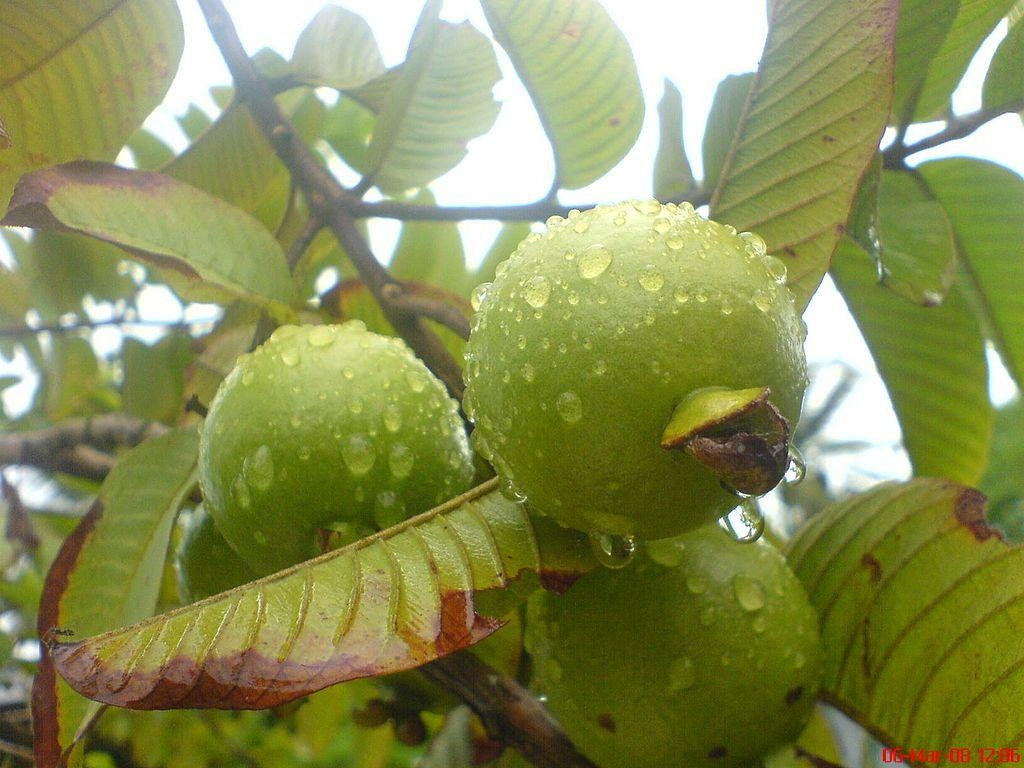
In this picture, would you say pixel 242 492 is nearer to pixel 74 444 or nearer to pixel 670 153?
pixel 670 153

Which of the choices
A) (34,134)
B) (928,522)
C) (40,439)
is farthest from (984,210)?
(40,439)

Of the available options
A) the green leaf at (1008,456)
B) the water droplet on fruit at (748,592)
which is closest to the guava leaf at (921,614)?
the water droplet on fruit at (748,592)

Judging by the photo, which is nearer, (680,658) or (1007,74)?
(680,658)

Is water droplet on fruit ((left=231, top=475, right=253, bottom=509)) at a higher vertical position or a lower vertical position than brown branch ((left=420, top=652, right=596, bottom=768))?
higher

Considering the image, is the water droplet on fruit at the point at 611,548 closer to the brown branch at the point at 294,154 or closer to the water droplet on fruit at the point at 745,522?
the water droplet on fruit at the point at 745,522

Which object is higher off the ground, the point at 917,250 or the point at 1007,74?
the point at 1007,74

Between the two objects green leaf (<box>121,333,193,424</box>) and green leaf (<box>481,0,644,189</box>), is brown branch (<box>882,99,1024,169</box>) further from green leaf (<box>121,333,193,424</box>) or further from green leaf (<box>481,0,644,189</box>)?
green leaf (<box>121,333,193,424</box>)

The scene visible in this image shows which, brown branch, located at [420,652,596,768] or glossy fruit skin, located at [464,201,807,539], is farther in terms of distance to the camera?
brown branch, located at [420,652,596,768]

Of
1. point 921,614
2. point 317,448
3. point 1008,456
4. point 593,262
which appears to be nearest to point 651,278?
point 593,262
